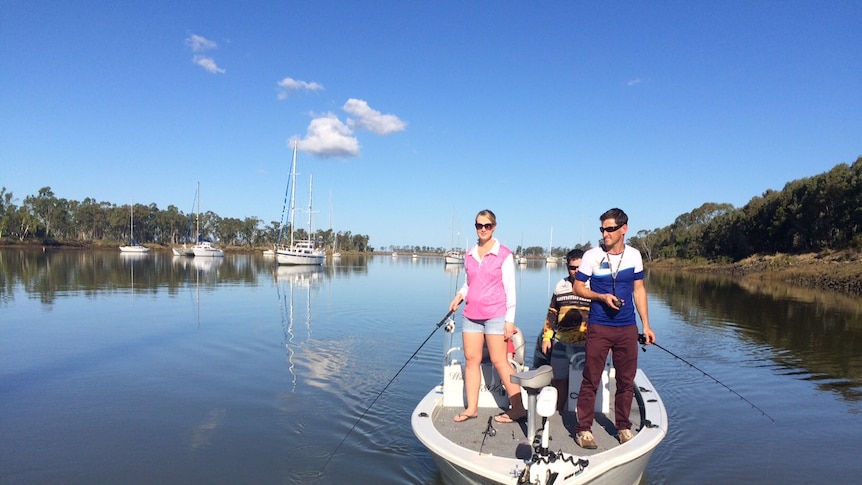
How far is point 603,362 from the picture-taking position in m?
4.71

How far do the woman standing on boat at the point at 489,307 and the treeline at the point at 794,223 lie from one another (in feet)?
164

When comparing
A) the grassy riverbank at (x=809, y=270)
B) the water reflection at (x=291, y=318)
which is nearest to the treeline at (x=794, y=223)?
the grassy riverbank at (x=809, y=270)

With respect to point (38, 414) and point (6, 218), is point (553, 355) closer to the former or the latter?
point (38, 414)

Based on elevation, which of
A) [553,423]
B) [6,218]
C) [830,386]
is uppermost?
[6,218]

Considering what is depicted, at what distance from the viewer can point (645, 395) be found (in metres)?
5.81

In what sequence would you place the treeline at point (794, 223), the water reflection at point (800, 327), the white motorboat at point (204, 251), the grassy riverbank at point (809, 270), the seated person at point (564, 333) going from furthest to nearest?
1. the white motorboat at point (204, 251)
2. the treeline at point (794, 223)
3. the grassy riverbank at point (809, 270)
4. the water reflection at point (800, 327)
5. the seated person at point (564, 333)

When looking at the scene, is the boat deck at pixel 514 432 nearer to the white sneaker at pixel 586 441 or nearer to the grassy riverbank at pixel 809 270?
the white sneaker at pixel 586 441

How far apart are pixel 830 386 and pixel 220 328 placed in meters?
13.2

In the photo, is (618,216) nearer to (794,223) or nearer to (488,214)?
(488,214)

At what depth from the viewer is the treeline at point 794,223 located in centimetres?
4656

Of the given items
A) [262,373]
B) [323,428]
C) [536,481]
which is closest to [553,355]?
[536,481]

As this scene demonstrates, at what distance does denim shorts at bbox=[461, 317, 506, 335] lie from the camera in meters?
5.10

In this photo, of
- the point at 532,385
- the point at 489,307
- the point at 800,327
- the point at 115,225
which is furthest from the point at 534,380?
the point at 115,225

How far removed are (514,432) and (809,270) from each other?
48732 mm
